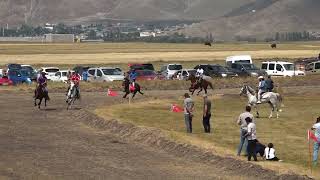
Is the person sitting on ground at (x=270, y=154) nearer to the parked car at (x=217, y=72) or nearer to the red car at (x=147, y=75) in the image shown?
the red car at (x=147, y=75)

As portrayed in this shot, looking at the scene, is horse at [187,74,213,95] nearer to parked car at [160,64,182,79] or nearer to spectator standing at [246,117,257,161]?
parked car at [160,64,182,79]

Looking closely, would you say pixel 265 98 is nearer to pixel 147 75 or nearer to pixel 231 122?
pixel 231 122

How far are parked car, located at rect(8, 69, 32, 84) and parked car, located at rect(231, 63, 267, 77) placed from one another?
66.7 ft

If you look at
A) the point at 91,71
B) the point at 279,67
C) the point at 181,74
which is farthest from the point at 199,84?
the point at 279,67

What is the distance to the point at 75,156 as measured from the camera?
28.8 m

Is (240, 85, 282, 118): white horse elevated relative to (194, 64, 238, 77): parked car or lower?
lower

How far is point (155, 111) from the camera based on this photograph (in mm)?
44719

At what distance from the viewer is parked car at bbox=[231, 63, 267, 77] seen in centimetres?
7575

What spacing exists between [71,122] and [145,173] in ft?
51.8

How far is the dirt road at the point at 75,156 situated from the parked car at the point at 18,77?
30.4m

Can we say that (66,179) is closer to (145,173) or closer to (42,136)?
(145,173)

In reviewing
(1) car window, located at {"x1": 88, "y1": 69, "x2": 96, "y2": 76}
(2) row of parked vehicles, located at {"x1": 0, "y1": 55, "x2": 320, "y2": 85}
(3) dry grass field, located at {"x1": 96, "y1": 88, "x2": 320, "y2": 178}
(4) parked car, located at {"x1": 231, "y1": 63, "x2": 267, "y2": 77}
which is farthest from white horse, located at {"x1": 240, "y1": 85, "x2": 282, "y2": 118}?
(1) car window, located at {"x1": 88, "y1": 69, "x2": 96, "y2": 76}

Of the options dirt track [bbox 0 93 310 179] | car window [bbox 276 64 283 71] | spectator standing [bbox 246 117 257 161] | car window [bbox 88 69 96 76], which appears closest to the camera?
dirt track [bbox 0 93 310 179]

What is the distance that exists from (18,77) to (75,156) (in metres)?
45.0
